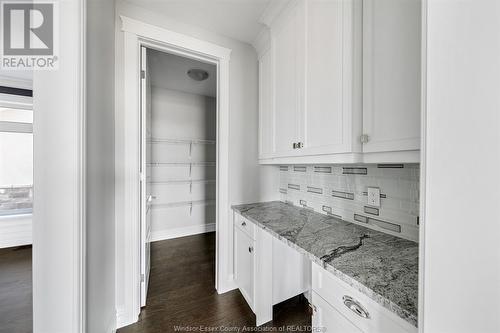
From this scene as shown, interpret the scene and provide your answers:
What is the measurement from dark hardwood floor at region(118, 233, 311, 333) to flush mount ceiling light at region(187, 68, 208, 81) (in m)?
2.44

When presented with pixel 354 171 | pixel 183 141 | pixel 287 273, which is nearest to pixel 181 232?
pixel 183 141

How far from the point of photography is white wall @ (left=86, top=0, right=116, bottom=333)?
0.95m

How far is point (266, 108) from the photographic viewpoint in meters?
1.81

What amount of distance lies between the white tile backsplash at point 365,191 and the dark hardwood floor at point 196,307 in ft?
2.93

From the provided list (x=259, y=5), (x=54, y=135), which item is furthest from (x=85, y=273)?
(x=259, y=5)

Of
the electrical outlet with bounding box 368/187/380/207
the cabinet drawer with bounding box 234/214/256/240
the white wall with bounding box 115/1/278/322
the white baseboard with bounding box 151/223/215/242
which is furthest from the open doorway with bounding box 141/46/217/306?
the electrical outlet with bounding box 368/187/380/207

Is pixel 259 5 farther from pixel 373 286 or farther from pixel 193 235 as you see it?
pixel 193 235

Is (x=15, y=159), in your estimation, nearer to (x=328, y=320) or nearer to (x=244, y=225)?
(x=244, y=225)

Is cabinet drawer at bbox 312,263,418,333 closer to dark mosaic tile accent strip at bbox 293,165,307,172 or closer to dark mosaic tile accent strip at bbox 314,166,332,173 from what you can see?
dark mosaic tile accent strip at bbox 314,166,332,173

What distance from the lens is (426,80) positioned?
1.36 ft

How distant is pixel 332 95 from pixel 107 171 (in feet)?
4.83

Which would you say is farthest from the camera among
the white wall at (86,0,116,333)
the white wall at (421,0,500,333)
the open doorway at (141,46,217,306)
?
the open doorway at (141,46,217,306)

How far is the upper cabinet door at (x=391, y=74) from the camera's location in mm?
805

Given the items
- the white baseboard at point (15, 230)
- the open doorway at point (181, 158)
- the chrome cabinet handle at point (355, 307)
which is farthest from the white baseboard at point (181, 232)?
the chrome cabinet handle at point (355, 307)
